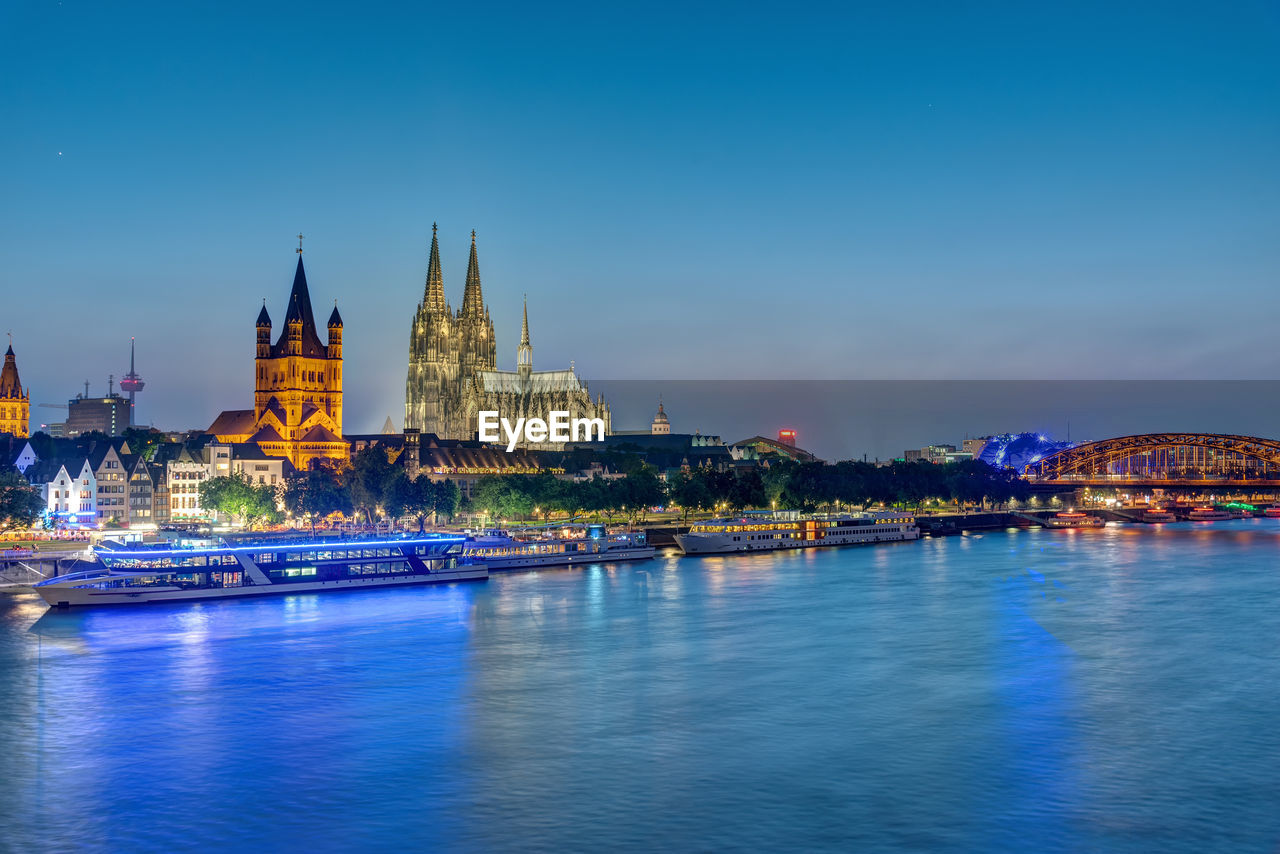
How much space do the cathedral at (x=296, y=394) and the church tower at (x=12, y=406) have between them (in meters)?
17.0

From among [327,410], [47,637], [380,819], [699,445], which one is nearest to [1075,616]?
[380,819]

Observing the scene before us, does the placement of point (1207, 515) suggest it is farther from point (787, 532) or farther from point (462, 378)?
point (462, 378)

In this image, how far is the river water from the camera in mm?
24562

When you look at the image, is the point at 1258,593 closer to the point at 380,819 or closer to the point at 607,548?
the point at 607,548

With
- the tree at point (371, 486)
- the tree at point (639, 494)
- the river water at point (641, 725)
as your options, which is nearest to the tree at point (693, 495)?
the tree at point (639, 494)

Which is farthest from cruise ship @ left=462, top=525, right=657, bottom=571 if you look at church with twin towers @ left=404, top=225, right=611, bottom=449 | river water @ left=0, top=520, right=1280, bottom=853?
church with twin towers @ left=404, top=225, right=611, bottom=449

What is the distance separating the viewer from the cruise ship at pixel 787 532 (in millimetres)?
83000

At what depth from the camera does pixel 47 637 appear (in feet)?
142

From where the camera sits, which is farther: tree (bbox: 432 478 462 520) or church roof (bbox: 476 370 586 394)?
church roof (bbox: 476 370 586 394)

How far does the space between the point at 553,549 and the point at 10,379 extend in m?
74.4

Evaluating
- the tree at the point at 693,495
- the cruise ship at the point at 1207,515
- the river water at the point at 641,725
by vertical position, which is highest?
the tree at the point at 693,495

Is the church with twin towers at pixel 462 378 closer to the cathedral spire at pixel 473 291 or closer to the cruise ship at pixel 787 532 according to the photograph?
the cathedral spire at pixel 473 291

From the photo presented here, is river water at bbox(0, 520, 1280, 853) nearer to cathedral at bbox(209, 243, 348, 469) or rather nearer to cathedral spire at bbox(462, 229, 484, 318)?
cathedral at bbox(209, 243, 348, 469)

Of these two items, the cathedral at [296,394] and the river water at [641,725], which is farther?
the cathedral at [296,394]
